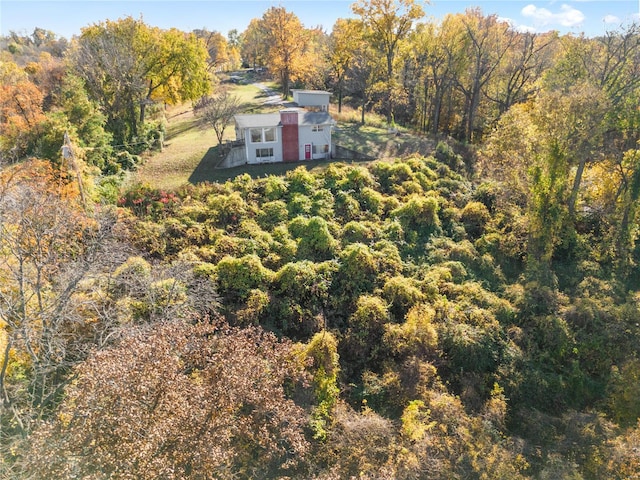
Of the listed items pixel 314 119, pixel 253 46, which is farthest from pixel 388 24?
pixel 253 46

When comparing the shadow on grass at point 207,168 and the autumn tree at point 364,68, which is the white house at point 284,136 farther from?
the autumn tree at point 364,68

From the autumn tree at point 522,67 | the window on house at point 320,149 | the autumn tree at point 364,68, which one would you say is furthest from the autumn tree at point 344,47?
the window on house at point 320,149

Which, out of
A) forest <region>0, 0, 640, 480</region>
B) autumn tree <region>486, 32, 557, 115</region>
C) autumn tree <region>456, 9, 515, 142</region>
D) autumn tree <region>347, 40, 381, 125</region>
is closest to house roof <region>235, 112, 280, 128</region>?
forest <region>0, 0, 640, 480</region>

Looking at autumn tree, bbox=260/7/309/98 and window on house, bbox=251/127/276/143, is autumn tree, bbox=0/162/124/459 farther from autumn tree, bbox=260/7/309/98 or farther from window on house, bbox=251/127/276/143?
autumn tree, bbox=260/7/309/98

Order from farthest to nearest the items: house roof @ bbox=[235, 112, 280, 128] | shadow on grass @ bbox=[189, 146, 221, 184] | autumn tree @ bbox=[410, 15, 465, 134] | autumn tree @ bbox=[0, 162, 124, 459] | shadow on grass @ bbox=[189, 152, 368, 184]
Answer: autumn tree @ bbox=[410, 15, 465, 134] → house roof @ bbox=[235, 112, 280, 128] → shadow on grass @ bbox=[189, 152, 368, 184] → shadow on grass @ bbox=[189, 146, 221, 184] → autumn tree @ bbox=[0, 162, 124, 459]

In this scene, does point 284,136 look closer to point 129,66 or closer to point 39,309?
point 129,66

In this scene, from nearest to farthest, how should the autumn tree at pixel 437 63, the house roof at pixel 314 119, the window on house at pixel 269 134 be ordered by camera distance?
the window on house at pixel 269 134 → the house roof at pixel 314 119 → the autumn tree at pixel 437 63

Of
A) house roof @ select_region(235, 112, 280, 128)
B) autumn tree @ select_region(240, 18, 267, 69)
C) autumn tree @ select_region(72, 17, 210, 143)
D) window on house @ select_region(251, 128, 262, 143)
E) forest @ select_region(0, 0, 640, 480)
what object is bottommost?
forest @ select_region(0, 0, 640, 480)
